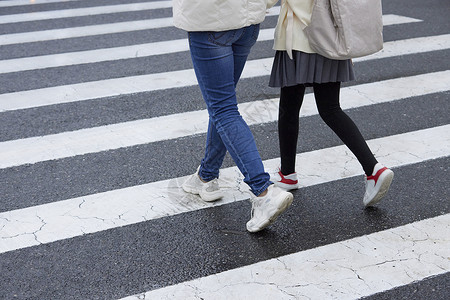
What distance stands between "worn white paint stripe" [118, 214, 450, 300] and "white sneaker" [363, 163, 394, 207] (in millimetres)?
227

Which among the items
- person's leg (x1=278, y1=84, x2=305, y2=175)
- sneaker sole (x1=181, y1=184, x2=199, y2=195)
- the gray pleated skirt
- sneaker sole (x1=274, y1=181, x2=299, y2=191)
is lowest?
sneaker sole (x1=274, y1=181, x2=299, y2=191)

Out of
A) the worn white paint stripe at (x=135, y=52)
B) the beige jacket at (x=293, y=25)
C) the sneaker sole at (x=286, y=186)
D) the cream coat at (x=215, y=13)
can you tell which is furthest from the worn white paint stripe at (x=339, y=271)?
the worn white paint stripe at (x=135, y=52)

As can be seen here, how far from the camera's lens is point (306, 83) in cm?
337

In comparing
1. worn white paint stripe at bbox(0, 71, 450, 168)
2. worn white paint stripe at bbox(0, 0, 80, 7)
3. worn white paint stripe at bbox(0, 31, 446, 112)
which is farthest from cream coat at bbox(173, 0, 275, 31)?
worn white paint stripe at bbox(0, 0, 80, 7)

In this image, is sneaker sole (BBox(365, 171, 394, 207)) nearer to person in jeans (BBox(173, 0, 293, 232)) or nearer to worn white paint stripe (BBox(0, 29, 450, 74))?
person in jeans (BBox(173, 0, 293, 232))

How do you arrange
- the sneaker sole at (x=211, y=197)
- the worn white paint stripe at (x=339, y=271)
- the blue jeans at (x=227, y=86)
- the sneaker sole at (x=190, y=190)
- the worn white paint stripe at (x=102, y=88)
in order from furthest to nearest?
1. the worn white paint stripe at (x=102, y=88)
2. the sneaker sole at (x=190, y=190)
3. the sneaker sole at (x=211, y=197)
4. the blue jeans at (x=227, y=86)
5. the worn white paint stripe at (x=339, y=271)

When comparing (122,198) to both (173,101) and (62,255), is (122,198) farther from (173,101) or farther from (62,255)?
(173,101)

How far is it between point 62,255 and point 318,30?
1624mm

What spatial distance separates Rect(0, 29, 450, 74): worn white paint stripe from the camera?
6531mm

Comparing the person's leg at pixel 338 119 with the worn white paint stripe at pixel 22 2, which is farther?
the worn white paint stripe at pixel 22 2

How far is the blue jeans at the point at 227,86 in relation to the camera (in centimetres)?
313

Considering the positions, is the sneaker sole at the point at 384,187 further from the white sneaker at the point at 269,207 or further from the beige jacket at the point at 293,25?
the beige jacket at the point at 293,25

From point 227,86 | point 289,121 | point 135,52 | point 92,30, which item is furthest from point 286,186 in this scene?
point 92,30

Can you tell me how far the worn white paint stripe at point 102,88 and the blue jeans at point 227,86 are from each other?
248cm
